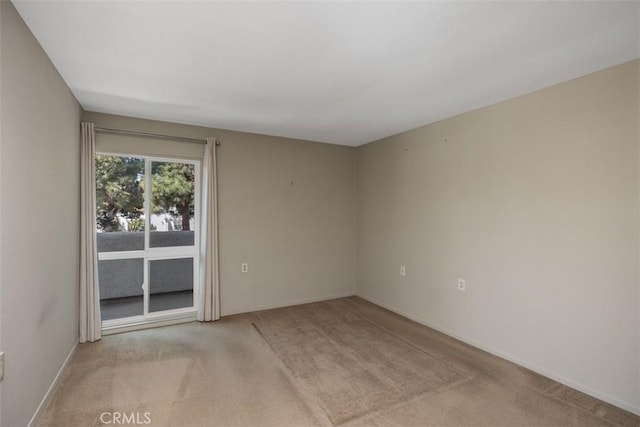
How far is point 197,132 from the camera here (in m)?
3.68

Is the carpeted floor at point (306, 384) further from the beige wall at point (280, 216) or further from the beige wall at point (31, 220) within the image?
the beige wall at point (280, 216)

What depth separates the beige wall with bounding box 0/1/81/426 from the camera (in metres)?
1.54

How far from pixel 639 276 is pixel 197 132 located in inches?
166

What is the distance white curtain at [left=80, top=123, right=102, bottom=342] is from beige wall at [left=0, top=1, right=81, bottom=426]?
35 centimetres

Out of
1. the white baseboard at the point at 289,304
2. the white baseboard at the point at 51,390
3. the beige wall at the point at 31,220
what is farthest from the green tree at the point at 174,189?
the white baseboard at the point at 51,390

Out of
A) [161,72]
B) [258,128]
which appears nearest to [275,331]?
[258,128]

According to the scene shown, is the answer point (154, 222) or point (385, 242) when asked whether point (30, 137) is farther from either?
point (385, 242)

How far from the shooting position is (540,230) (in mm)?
2527

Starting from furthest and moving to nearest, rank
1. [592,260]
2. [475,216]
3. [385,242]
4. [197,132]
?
1. [385,242]
2. [197,132]
3. [475,216]
4. [592,260]

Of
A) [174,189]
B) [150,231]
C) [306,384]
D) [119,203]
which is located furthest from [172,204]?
[306,384]

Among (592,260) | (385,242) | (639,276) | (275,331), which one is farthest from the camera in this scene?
(385,242)

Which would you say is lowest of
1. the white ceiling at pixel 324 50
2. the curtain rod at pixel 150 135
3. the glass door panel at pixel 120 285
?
the glass door panel at pixel 120 285

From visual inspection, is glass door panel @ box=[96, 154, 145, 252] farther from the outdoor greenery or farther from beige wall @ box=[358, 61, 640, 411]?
beige wall @ box=[358, 61, 640, 411]

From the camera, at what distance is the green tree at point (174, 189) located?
3590 millimetres
